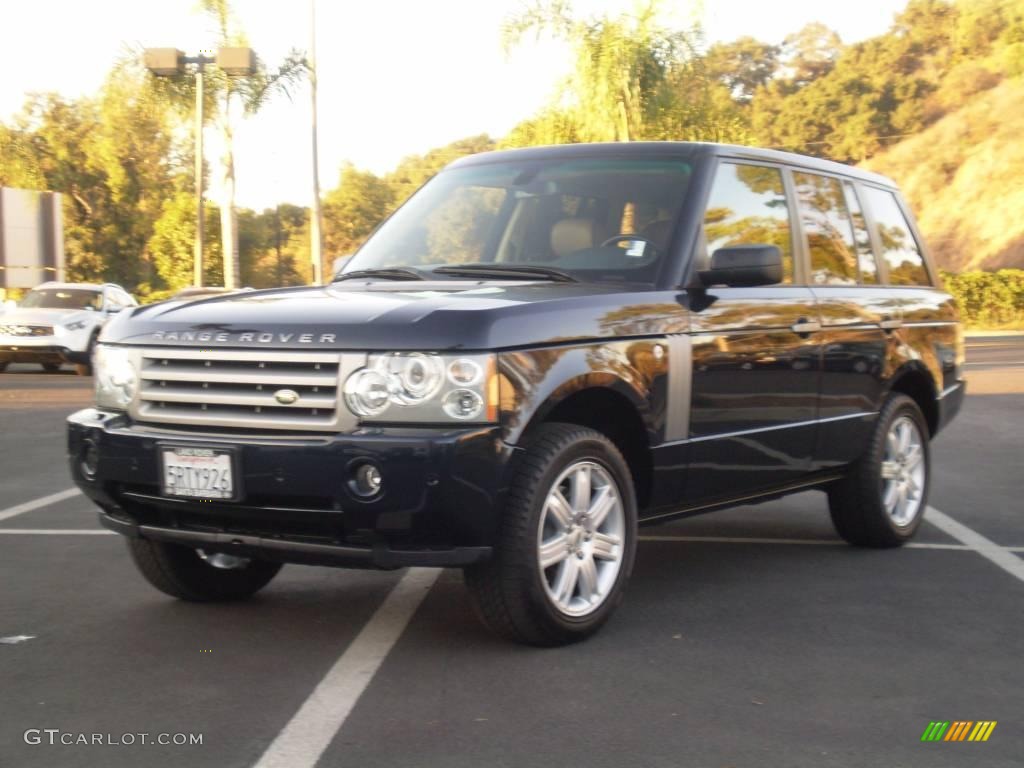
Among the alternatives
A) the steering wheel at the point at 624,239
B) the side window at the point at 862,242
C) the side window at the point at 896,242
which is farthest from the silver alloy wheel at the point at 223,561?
the side window at the point at 896,242

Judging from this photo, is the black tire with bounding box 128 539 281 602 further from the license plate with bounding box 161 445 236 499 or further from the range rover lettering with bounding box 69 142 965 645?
the license plate with bounding box 161 445 236 499

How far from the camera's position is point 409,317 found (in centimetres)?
468

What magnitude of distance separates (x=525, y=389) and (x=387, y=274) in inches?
60.6

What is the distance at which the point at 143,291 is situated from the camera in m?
61.7

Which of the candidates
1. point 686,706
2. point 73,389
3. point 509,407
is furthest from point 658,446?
point 73,389

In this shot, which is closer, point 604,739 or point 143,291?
point 604,739

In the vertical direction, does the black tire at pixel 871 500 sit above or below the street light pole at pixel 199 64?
below

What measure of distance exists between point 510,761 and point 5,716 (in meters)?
1.56

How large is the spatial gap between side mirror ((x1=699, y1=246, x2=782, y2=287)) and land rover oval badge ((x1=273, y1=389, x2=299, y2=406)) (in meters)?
1.85

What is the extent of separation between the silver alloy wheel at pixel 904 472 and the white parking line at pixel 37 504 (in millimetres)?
4893

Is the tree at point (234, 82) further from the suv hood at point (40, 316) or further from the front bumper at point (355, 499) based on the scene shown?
the front bumper at point (355, 499)

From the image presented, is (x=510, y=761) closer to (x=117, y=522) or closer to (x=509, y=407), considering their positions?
(x=509, y=407)

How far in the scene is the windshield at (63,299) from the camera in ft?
76.1

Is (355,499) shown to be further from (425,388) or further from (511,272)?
(511,272)
